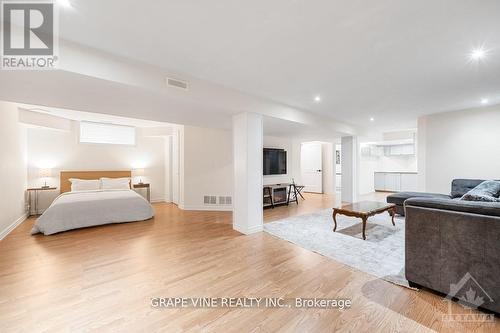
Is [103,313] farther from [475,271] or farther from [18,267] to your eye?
[475,271]

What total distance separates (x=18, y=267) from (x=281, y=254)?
10.6 feet

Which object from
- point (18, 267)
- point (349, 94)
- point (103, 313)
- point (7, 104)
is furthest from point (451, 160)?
point (7, 104)

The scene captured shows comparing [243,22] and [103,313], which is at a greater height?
[243,22]

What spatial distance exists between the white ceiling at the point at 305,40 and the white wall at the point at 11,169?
316 cm

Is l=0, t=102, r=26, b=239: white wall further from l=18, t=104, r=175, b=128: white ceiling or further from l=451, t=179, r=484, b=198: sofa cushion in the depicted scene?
Answer: l=451, t=179, r=484, b=198: sofa cushion

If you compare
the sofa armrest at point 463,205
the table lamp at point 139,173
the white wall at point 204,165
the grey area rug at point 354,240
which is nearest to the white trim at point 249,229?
the grey area rug at point 354,240

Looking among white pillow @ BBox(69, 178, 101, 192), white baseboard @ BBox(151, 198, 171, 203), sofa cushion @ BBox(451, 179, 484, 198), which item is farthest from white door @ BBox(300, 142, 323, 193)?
white pillow @ BBox(69, 178, 101, 192)

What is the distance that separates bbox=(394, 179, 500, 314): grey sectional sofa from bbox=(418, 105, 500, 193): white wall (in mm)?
4379

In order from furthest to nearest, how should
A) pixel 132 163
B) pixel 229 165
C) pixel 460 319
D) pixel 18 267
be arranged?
1. pixel 132 163
2. pixel 229 165
3. pixel 18 267
4. pixel 460 319

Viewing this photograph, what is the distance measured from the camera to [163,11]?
180 centimetres

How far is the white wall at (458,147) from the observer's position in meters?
4.59

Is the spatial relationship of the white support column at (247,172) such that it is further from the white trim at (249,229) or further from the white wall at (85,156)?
the white wall at (85,156)

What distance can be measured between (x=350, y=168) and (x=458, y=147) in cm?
262

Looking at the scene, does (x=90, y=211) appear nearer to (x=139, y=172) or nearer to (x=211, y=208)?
(x=211, y=208)
